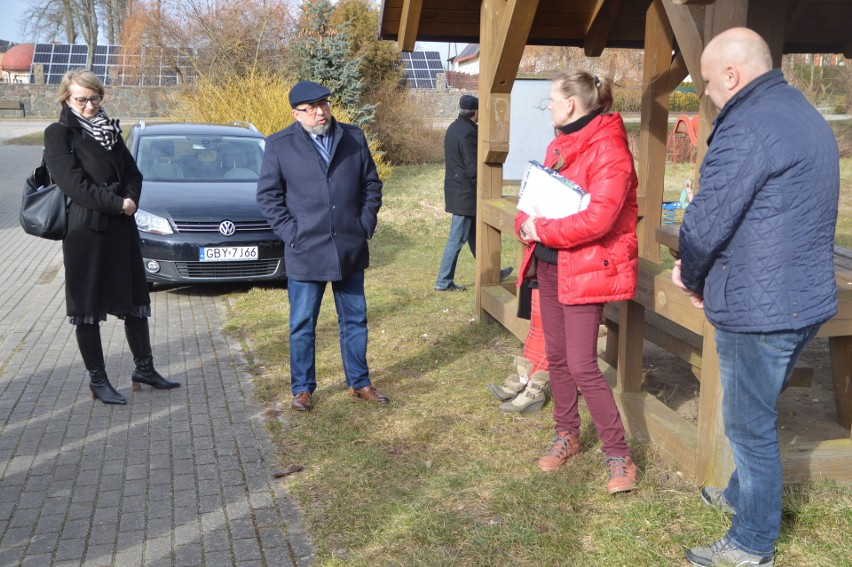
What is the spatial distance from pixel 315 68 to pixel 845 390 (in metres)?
17.7

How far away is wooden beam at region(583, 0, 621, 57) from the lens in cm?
798

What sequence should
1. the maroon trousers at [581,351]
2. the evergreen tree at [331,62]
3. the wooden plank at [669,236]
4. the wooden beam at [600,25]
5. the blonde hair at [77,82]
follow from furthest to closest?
the evergreen tree at [331,62] → the wooden beam at [600,25] → the blonde hair at [77,82] → the wooden plank at [669,236] → the maroon trousers at [581,351]

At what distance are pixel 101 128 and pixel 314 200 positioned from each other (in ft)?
4.54

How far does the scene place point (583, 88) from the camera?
392 cm

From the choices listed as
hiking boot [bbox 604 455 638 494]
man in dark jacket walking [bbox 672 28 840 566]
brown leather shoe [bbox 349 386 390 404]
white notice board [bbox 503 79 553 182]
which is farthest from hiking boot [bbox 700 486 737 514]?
white notice board [bbox 503 79 553 182]

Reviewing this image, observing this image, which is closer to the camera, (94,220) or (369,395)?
(94,220)

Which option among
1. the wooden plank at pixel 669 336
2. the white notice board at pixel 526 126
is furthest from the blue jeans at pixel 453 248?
the wooden plank at pixel 669 336

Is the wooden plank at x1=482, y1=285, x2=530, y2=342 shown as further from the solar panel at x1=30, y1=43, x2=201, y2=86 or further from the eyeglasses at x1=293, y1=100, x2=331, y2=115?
the solar panel at x1=30, y1=43, x2=201, y2=86

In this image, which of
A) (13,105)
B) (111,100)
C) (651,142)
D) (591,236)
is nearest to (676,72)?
(651,142)

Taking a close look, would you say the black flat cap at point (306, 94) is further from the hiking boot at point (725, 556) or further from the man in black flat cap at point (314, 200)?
the hiking boot at point (725, 556)

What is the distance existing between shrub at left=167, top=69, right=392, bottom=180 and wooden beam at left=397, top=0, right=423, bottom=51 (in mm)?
8325

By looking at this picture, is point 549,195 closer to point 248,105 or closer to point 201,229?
point 201,229

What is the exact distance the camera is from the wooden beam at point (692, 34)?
3876 mm

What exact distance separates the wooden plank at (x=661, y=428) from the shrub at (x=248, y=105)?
12408 mm
